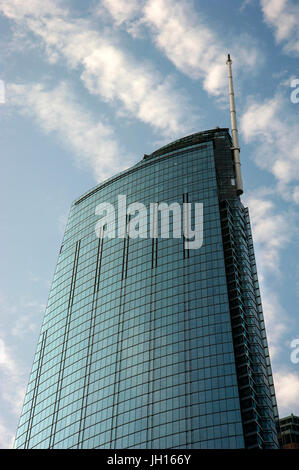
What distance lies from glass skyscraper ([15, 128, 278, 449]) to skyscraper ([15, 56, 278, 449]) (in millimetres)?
323

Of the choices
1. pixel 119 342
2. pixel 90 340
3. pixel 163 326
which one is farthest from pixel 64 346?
pixel 163 326

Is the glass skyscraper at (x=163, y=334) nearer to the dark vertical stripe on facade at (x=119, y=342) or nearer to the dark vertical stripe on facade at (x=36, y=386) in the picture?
the dark vertical stripe on facade at (x=119, y=342)

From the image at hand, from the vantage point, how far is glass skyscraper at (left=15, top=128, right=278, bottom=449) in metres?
137

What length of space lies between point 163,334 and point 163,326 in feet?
7.07

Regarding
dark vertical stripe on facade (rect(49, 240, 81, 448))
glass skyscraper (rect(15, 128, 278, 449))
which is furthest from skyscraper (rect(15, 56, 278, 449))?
dark vertical stripe on facade (rect(49, 240, 81, 448))

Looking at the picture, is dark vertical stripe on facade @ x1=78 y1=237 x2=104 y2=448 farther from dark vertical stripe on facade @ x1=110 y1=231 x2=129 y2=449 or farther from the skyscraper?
dark vertical stripe on facade @ x1=110 y1=231 x2=129 y2=449

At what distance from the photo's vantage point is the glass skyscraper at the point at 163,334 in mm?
137000

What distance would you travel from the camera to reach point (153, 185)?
19088cm

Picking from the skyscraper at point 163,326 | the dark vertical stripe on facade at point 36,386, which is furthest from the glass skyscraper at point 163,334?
the dark vertical stripe on facade at point 36,386

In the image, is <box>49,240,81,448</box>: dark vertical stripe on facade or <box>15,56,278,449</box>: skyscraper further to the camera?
<box>49,240,81,448</box>: dark vertical stripe on facade

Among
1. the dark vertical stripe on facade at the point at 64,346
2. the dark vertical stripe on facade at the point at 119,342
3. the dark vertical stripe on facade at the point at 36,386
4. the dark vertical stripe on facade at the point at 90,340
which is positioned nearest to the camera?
the dark vertical stripe on facade at the point at 119,342

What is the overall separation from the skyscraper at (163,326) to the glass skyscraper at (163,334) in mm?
323
